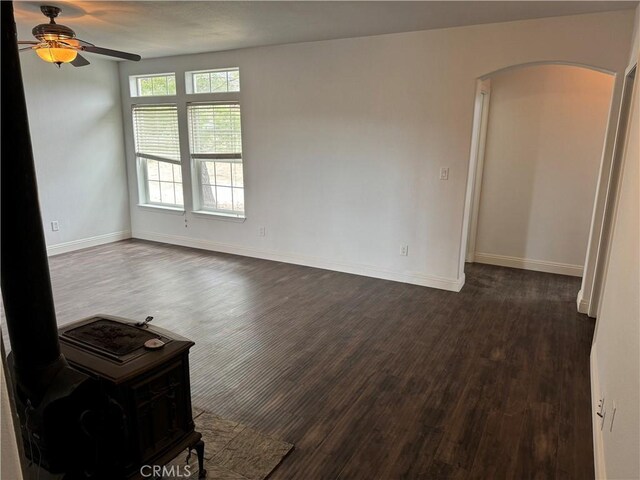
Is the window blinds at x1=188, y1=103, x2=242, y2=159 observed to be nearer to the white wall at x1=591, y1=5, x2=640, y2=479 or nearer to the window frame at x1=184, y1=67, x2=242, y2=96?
the window frame at x1=184, y1=67, x2=242, y2=96

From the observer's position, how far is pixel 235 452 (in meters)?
2.16

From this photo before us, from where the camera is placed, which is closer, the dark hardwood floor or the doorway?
the dark hardwood floor

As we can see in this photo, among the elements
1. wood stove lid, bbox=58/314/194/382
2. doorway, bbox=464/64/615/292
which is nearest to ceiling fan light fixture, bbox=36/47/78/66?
wood stove lid, bbox=58/314/194/382

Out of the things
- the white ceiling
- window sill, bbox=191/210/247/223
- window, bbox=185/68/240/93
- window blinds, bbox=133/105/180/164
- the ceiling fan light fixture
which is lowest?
window sill, bbox=191/210/247/223

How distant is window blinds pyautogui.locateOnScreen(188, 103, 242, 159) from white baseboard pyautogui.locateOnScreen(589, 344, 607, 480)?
4.48 m

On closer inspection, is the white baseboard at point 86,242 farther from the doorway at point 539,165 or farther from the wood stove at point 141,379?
the doorway at point 539,165

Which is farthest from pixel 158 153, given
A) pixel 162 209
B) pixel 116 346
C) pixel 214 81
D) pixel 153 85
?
pixel 116 346

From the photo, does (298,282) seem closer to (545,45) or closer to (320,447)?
(320,447)

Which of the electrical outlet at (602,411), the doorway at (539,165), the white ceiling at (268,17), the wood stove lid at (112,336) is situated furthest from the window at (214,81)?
the electrical outlet at (602,411)

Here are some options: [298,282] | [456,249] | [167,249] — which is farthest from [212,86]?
[456,249]

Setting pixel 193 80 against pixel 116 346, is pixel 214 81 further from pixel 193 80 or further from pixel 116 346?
pixel 116 346

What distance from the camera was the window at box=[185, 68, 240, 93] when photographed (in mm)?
5477

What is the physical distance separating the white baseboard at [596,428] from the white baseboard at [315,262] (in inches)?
69.4

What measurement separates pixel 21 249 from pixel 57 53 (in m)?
2.47
